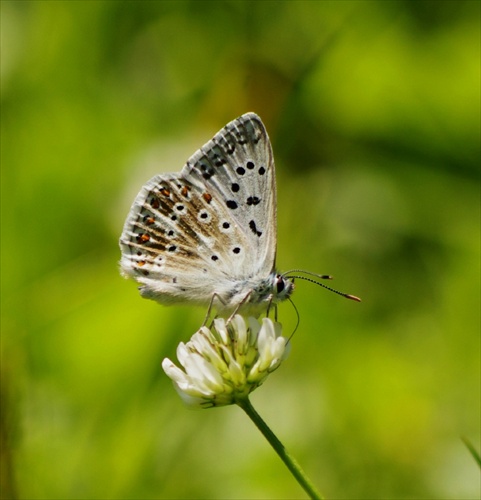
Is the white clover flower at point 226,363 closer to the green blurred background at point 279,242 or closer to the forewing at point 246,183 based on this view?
the forewing at point 246,183

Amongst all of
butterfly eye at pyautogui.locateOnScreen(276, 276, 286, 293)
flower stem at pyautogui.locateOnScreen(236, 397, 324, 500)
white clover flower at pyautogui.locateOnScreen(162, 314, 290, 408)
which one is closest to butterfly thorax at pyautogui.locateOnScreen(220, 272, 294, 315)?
butterfly eye at pyautogui.locateOnScreen(276, 276, 286, 293)

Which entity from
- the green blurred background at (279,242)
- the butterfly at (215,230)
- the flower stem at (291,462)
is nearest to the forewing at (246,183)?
the butterfly at (215,230)

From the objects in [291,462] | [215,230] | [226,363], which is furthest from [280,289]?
[291,462]

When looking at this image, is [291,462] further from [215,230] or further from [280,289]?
[215,230]

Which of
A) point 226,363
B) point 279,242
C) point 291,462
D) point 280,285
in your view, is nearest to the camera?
point 291,462

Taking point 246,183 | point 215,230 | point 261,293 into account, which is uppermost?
point 246,183

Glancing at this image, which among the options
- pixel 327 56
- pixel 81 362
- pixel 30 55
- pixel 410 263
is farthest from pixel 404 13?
pixel 81 362

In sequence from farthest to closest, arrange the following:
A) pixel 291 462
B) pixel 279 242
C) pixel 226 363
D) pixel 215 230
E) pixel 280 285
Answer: pixel 279 242 → pixel 215 230 → pixel 280 285 → pixel 226 363 → pixel 291 462
